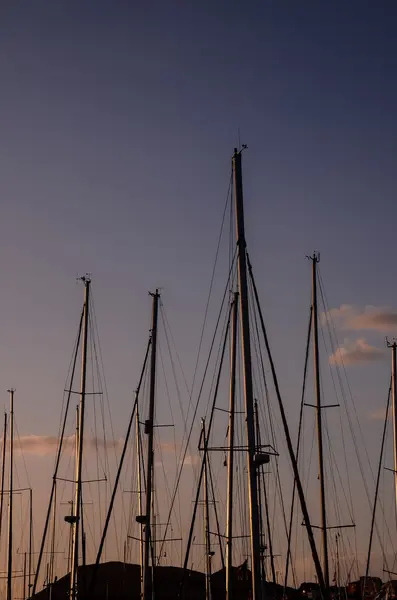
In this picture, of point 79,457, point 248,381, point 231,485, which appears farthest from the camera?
point 79,457

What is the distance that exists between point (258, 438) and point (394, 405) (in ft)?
27.5

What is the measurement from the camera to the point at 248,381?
32938 mm

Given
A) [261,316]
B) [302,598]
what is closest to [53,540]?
[302,598]

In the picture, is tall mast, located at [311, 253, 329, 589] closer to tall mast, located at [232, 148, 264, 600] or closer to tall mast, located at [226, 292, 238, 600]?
tall mast, located at [226, 292, 238, 600]

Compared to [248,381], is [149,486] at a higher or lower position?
lower

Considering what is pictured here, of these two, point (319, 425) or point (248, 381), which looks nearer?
point (248, 381)

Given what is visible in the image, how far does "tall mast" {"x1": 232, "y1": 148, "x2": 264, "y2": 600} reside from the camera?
31219 mm

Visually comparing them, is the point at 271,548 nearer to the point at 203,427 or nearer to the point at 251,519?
the point at 203,427

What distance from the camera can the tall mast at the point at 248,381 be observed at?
1229 inches

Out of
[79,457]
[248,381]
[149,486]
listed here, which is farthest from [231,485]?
[248,381]

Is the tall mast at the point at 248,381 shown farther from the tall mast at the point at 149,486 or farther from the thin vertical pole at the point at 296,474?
the tall mast at the point at 149,486

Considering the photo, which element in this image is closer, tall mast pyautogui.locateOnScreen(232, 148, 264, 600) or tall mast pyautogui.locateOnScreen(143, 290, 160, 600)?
tall mast pyautogui.locateOnScreen(232, 148, 264, 600)

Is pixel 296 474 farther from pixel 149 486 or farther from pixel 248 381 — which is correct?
pixel 149 486

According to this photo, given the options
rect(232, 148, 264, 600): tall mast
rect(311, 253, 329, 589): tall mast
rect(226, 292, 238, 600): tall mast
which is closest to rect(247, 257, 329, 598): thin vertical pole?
rect(232, 148, 264, 600): tall mast
